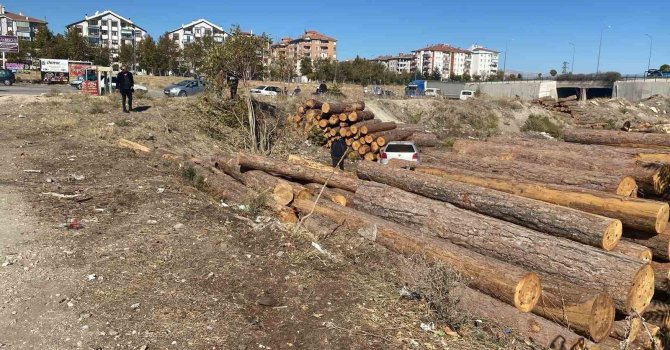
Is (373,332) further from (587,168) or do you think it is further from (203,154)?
(203,154)

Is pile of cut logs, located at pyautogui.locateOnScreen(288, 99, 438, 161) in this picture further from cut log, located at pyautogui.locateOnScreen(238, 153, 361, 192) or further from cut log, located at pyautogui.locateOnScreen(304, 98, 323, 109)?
cut log, located at pyautogui.locateOnScreen(238, 153, 361, 192)

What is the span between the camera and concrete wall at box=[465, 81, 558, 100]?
6306 cm

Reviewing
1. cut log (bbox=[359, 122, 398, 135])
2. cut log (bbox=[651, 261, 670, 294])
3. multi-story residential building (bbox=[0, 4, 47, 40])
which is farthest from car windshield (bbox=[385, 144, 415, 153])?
multi-story residential building (bbox=[0, 4, 47, 40])

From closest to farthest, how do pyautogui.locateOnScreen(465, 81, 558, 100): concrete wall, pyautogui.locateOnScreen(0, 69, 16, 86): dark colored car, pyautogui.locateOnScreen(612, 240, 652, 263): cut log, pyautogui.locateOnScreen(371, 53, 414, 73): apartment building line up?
pyautogui.locateOnScreen(612, 240, 652, 263): cut log
pyautogui.locateOnScreen(0, 69, 16, 86): dark colored car
pyautogui.locateOnScreen(465, 81, 558, 100): concrete wall
pyautogui.locateOnScreen(371, 53, 414, 73): apartment building

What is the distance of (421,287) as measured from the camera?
215 inches

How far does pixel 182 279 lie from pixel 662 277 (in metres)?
5.98

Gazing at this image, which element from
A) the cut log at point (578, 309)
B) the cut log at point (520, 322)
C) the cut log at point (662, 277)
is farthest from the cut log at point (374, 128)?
the cut log at point (578, 309)

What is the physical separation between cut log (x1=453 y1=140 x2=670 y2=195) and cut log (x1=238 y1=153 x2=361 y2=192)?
3369 mm

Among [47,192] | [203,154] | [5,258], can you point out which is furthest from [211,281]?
[203,154]

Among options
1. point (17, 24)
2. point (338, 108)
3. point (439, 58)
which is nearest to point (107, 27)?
point (17, 24)

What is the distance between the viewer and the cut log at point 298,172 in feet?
28.7

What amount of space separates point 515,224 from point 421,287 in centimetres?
177

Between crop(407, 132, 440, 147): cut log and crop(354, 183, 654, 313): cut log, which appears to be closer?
crop(354, 183, 654, 313): cut log

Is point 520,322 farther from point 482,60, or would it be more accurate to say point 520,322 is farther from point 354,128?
point 482,60
